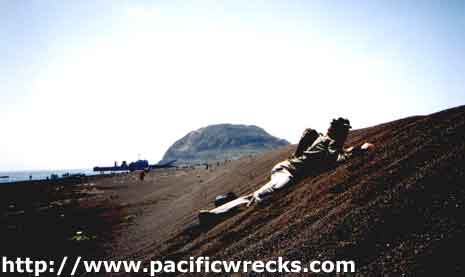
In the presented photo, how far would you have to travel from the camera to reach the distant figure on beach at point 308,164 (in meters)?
7.30

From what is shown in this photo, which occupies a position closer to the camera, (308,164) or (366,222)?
(366,222)

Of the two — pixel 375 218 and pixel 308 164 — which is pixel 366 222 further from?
pixel 308 164

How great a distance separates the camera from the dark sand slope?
292cm

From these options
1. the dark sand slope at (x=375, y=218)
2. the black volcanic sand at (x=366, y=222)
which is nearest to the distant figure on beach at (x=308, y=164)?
the black volcanic sand at (x=366, y=222)

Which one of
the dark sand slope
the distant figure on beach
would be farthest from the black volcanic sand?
the distant figure on beach

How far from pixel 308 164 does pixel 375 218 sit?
13.3 feet

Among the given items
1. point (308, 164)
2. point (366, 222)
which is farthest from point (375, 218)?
point (308, 164)

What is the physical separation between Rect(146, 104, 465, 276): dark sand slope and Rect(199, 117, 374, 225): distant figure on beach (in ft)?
1.75

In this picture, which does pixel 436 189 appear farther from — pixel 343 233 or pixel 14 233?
pixel 14 233

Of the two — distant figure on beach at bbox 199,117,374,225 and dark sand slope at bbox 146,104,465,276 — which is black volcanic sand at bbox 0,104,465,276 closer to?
dark sand slope at bbox 146,104,465,276

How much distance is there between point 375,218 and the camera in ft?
12.2

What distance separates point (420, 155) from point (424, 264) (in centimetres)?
303

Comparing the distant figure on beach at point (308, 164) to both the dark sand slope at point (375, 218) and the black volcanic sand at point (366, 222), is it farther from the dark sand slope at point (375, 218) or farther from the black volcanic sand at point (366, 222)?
the dark sand slope at point (375, 218)

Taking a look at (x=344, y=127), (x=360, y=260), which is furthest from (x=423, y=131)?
(x=360, y=260)
